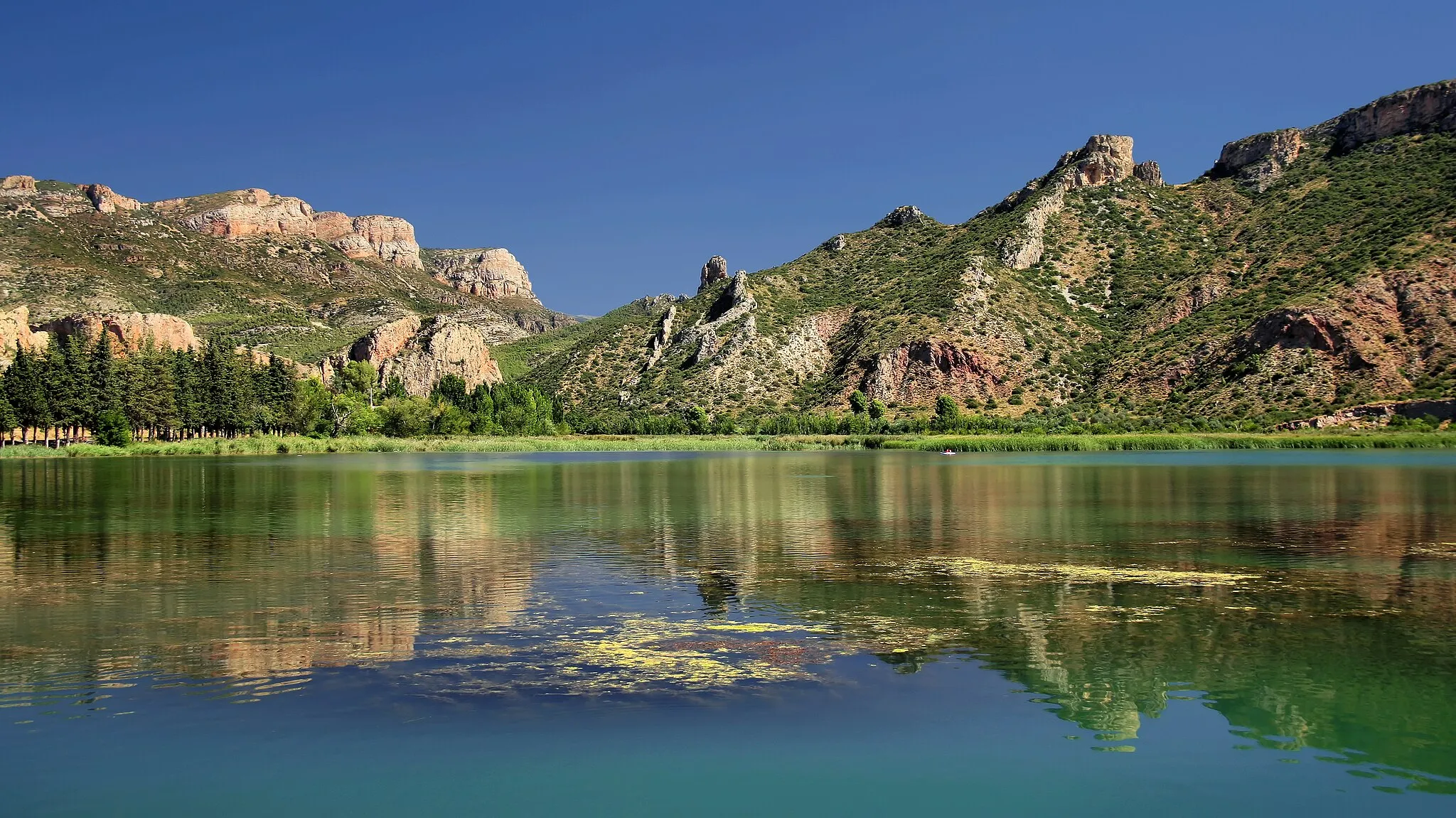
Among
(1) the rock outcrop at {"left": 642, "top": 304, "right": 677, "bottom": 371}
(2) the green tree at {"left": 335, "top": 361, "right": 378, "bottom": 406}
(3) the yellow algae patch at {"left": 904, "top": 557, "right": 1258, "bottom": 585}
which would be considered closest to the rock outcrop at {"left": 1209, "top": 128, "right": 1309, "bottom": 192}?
(1) the rock outcrop at {"left": 642, "top": 304, "right": 677, "bottom": 371}

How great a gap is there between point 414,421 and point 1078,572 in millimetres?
123376

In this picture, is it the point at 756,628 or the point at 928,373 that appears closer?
the point at 756,628

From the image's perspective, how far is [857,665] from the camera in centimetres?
1442

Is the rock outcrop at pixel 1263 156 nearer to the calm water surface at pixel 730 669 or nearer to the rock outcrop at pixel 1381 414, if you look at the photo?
the rock outcrop at pixel 1381 414

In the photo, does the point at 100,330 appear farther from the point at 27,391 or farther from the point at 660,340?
the point at 660,340

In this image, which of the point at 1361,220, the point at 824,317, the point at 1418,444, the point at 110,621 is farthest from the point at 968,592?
the point at 824,317

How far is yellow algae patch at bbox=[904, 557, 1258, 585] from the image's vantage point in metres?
22.0

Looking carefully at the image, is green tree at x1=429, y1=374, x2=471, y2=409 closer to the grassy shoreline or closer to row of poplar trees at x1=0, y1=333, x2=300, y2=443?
the grassy shoreline

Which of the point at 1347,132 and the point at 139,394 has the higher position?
the point at 1347,132

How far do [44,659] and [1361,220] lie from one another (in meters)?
147

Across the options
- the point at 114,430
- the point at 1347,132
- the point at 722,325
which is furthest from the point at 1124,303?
the point at 114,430

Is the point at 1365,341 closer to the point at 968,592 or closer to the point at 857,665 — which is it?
the point at 968,592

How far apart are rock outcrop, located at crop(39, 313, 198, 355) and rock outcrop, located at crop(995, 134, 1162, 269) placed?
133124 millimetres

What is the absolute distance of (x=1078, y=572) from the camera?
912 inches
